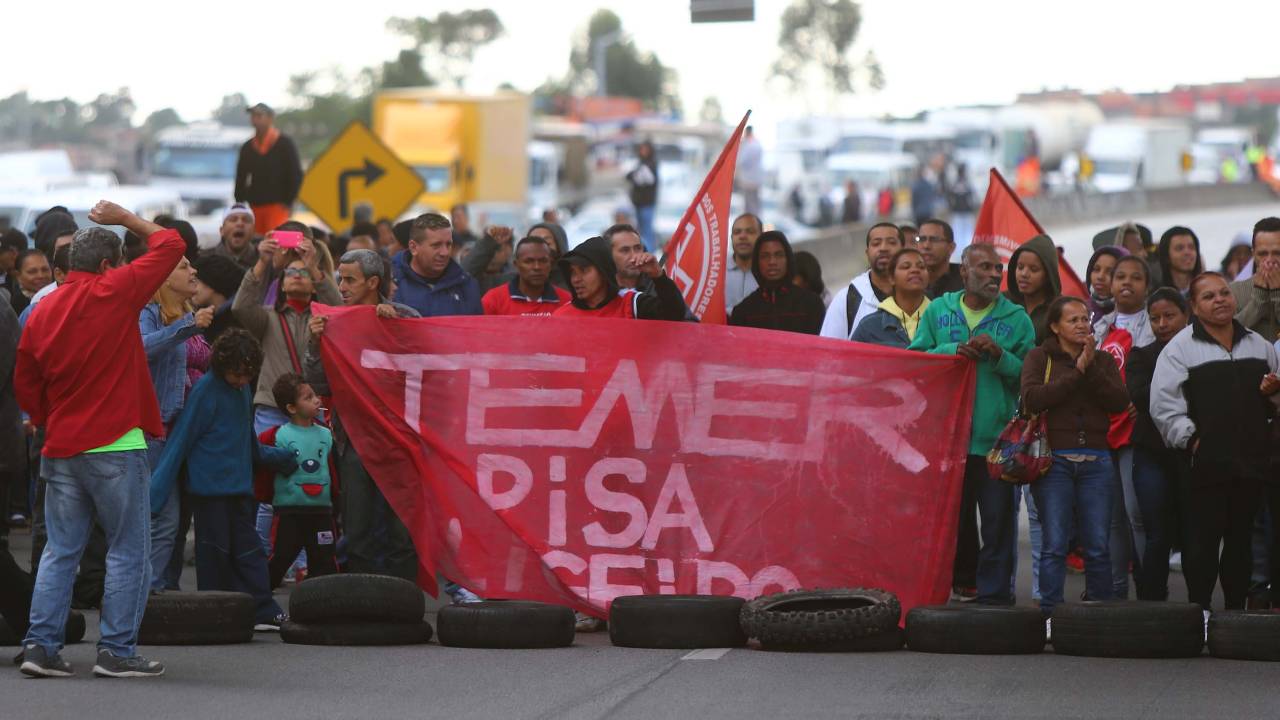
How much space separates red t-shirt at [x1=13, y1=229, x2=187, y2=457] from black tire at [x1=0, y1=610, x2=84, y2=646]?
4.40ft

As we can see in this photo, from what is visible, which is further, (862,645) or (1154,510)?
(1154,510)

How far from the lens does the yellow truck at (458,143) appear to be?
41531mm

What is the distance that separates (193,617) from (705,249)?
397 cm

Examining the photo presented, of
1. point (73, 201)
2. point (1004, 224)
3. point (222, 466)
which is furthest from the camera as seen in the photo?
point (73, 201)

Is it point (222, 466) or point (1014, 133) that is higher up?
point (1014, 133)

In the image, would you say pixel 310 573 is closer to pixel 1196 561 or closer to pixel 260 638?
pixel 260 638

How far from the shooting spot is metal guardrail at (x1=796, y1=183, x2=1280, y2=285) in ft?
130

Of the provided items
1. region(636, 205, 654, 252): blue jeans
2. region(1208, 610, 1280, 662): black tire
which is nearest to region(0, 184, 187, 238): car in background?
region(636, 205, 654, 252): blue jeans

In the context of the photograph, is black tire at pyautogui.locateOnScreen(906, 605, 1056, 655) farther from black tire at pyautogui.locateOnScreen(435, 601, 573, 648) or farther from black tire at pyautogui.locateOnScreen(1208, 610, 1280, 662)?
black tire at pyautogui.locateOnScreen(435, 601, 573, 648)

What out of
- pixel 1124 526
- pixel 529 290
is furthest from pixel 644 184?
pixel 1124 526

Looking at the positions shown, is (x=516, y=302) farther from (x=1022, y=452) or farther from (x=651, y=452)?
(x=1022, y=452)

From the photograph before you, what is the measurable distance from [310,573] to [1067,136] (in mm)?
71534

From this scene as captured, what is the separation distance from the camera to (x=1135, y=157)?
74188 mm

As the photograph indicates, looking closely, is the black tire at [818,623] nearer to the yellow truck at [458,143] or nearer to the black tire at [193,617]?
the black tire at [193,617]
